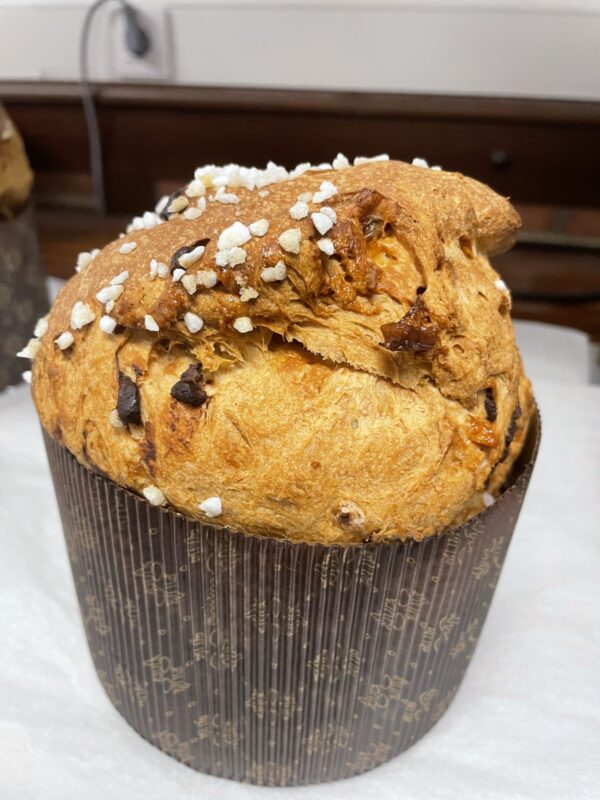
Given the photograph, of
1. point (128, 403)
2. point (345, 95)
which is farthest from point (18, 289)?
point (128, 403)

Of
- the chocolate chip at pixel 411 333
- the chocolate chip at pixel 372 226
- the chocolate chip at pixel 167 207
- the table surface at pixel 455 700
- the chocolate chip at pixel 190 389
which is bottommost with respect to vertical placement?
the table surface at pixel 455 700

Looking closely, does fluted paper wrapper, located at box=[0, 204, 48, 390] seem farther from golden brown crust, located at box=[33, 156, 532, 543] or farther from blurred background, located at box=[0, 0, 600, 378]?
golden brown crust, located at box=[33, 156, 532, 543]

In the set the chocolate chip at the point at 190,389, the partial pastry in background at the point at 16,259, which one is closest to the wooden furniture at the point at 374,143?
the partial pastry in background at the point at 16,259

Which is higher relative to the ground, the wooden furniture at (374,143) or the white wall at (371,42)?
the white wall at (371,42)

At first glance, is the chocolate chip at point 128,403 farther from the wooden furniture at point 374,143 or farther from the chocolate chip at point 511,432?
the wooden furniture at point 374,143

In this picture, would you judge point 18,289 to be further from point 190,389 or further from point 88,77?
point 190,389

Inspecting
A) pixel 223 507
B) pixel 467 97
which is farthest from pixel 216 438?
pixel 467 97

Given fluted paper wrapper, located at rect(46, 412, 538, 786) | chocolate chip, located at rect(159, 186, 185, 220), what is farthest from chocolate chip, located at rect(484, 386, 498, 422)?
chocolate chip, located at rect(159, 186, 185, 220)

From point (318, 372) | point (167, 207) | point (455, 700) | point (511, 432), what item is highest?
point (167, 207)
